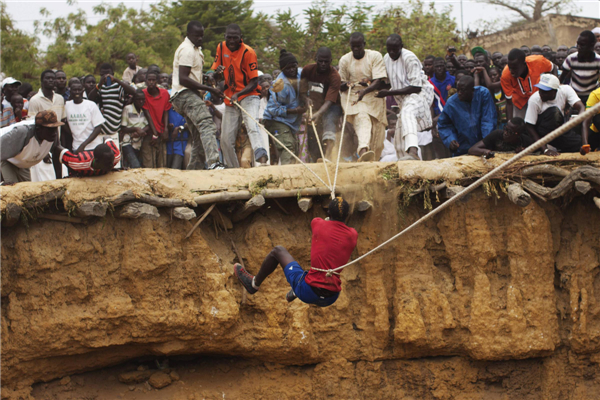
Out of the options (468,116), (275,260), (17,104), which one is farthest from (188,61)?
(468,116)

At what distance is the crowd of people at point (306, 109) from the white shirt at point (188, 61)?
14 mm

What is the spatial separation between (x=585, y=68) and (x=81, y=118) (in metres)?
6.97

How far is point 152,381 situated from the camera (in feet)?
27.6

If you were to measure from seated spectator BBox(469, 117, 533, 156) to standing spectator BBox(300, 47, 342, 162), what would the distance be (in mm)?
1956

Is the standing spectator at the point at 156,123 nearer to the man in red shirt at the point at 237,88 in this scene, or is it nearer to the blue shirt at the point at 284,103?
the man in red shirt at the point at 237,88

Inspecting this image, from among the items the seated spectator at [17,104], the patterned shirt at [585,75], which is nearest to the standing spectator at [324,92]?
the patterned shirt at [585,75]

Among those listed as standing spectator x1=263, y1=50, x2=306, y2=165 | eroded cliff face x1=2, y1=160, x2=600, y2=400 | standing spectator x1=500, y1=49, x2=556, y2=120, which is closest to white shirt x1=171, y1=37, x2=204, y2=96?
standing spectator x1=263, y1=50, x2=306, y2=165

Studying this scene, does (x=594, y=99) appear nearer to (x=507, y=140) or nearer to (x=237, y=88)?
(x=507, y=140)

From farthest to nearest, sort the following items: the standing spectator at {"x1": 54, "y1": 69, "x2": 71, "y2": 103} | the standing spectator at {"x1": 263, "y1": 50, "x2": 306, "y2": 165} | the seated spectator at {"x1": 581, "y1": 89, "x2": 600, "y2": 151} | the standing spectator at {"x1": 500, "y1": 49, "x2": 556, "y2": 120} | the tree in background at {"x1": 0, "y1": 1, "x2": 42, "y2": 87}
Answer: the tree in background at {"x1": 0, "y1": 1, "x2": 42, "y2": 87}, the standing spectator at {"x1": 54, "y1": 69, "x2": 71, "y2": 103}, the standing spectator at {"x1": 263, "y1": 50, "x2": 306, "y2": 165}, the standing spectator at {"x1": 500, "y1": 49, "x2": 556, "y2": 120}, the seated spectator at {"x1": 581, "y1": 89, "x2": 600, "y2": 151}

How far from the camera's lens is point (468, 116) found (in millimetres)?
8836

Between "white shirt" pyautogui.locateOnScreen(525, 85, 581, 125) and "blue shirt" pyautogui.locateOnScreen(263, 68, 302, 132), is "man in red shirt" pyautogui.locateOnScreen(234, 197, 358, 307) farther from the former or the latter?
"white shirt" pyautogui.locateOnScreen(525, 85, 581, 125)

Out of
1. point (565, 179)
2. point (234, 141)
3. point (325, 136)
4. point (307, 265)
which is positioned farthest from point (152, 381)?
point (565, 179)

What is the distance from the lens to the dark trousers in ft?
26.4

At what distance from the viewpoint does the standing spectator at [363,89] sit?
877 centimetres
